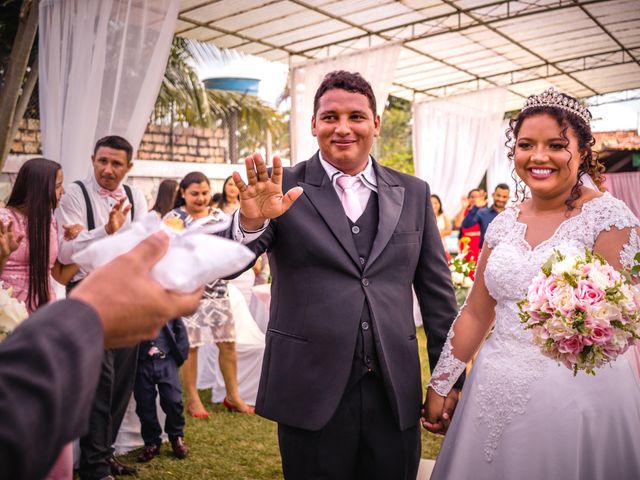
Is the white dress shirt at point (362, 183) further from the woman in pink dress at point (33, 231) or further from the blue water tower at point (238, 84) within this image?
the blue water tower at point (238, 84)

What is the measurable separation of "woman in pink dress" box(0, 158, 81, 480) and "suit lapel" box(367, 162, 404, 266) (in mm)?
1958

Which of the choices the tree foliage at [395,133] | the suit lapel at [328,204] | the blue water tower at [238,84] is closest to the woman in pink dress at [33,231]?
the suit lapel at [328,204]

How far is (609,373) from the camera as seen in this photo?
2240 mm

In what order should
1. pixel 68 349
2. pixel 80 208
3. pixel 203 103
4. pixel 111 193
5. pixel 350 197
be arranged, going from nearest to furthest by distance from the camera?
pixel 68 349
pixel 350 197
pixel 80 208
pixel 111 193
pixel 203 103

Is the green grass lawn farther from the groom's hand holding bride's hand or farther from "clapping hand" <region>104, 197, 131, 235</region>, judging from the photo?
the groom's hand holding bride's hand

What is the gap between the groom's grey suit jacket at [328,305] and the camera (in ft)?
7.39

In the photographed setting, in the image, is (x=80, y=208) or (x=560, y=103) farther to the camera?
(x=80, y=208)

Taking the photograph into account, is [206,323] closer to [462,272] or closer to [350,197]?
[462,272]

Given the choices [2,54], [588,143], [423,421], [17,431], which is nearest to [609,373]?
[423,421]

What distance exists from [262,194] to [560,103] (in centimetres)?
135

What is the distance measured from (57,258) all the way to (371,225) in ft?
7.24

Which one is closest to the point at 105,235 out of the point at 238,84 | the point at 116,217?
the point at 116,217

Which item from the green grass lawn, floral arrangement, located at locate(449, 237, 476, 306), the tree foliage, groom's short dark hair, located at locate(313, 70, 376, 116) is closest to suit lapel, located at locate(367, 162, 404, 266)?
groom's short dark hair, located at locate(313, 70, 376, 116)

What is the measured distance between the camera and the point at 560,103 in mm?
2541
